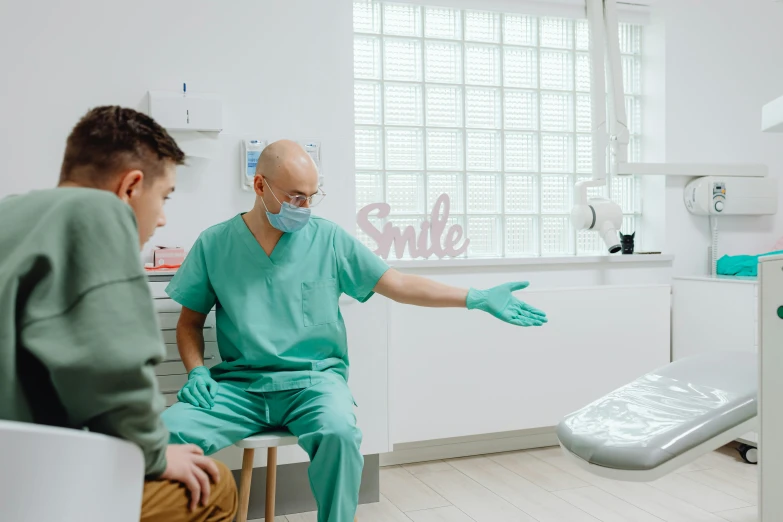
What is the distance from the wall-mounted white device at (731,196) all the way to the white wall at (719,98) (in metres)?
0.08

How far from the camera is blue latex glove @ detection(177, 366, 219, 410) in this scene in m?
1.90

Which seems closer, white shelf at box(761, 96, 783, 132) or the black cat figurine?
white shelf at box(761, 96, 783, 132)

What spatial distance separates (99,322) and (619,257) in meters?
2.80

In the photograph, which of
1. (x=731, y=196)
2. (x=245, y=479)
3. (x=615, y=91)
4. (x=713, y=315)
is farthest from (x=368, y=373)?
(x=731, y=196)

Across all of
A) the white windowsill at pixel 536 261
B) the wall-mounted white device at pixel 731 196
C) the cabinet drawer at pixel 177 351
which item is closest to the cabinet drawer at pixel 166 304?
the cabinet drawer at pixel 177 351

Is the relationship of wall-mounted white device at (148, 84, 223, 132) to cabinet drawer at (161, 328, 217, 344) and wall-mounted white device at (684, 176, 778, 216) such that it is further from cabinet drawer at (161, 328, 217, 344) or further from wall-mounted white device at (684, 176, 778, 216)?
wall-mounted white device at (684, 176, 778, 216)

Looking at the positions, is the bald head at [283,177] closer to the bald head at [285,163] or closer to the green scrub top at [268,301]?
the bald head at [285,163]

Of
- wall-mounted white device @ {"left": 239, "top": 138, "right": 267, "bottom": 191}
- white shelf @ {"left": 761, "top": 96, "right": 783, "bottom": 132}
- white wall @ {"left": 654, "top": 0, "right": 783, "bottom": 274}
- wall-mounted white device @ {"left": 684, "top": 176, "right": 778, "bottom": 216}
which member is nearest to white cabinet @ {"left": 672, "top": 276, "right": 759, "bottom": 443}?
white wall @ {"left": 654, "top": 0, "right": 783, "bottom": 274}

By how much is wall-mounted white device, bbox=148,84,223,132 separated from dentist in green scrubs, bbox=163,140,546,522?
1.54 feet

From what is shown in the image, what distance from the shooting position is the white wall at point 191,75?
2352 millimetres

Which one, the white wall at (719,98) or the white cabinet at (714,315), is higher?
the white wall at (719,98)

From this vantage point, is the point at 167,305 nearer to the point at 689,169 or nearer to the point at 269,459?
the point at 269,459

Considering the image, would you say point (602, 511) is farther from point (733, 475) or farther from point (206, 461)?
point (206, 461)

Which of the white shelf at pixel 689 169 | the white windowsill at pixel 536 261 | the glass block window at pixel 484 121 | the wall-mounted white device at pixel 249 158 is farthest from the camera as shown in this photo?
the white shelf at pixel 689 169
